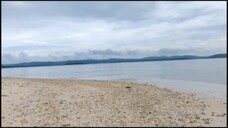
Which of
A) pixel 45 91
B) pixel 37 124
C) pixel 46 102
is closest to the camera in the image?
pixel 37 124

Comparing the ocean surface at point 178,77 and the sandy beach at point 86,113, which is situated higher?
the sandy beach at point 86,113

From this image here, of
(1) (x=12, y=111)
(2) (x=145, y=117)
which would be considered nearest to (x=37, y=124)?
(1) (x=12, y=111)

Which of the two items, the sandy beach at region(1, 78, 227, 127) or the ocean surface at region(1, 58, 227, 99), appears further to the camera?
the ocean surface at region(1, 58, 227, 99)

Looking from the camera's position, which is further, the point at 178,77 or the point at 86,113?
the point at 178,77

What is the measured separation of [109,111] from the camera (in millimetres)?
16203

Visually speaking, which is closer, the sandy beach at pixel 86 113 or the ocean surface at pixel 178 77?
the sandy beach at pixel 86 113

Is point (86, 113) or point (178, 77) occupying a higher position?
point (86, 113)

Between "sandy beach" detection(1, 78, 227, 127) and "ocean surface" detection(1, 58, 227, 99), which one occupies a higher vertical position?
"sandy beach" detection(1, 78, 227, 127)

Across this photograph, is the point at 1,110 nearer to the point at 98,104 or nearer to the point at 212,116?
the point at 98,104

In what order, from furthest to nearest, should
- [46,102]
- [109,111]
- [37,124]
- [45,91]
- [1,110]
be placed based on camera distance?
[45,91], [46,102], [109,111], [1,110], [37,124]

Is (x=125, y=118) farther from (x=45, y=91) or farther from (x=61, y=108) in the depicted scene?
(x=45, y=91)

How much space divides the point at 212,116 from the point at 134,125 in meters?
5.48

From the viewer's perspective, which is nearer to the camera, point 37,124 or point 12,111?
point 37,124

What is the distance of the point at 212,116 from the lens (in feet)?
55.7
